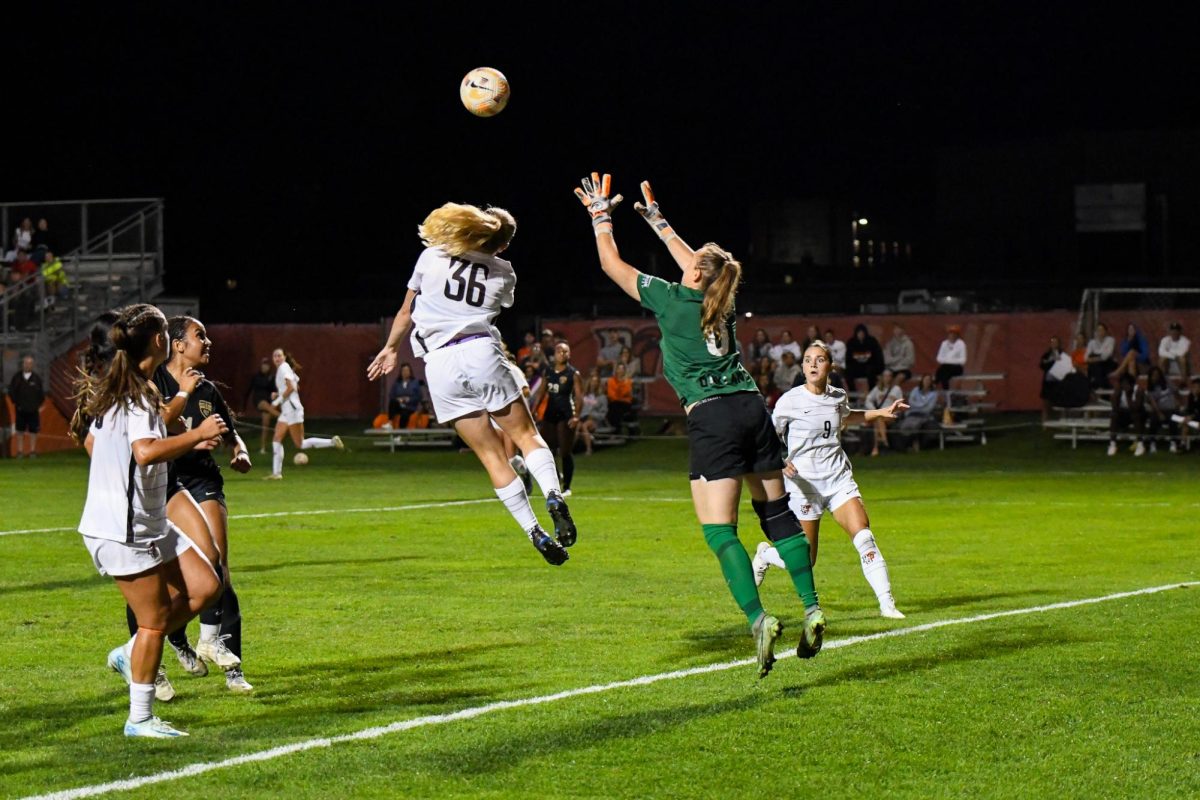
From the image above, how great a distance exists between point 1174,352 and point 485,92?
2522 centimetres

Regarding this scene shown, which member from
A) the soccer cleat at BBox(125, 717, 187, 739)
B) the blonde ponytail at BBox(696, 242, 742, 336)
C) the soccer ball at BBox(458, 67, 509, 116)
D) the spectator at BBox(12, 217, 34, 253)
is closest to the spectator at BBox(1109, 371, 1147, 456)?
the soccer ball at BBox(458, 67, 509, 116)

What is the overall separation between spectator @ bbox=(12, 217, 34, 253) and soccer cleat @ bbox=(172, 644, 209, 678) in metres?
32.7

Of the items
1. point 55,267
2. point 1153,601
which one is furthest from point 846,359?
point 1153,601

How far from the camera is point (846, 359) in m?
36.2

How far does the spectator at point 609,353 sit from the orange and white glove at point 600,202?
1107 inches

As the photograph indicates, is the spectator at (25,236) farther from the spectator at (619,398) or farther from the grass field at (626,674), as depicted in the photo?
the grass field at (626,674)

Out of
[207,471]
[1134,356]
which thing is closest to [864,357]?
[1134,356]

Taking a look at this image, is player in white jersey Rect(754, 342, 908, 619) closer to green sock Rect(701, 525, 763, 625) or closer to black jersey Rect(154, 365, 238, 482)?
green sock Rect(701, 525, 763, 625)

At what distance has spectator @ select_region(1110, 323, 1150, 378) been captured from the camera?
31906 mm

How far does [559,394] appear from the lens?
24.4 metres

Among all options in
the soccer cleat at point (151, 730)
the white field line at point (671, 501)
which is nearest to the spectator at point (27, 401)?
the white field line at point (671, 501)

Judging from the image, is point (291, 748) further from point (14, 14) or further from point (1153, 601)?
point (14, 14)

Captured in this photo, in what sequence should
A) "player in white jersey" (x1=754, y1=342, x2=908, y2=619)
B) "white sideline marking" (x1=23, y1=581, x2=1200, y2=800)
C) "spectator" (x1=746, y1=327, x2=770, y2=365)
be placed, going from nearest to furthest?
"white sideline marking" (x1=23, y1=581, x2=1200, y2=800) < "player in white jersey" (x1=754, y1=342, x2=908, y2=619) < "spectator" (x1=746, y1=327, x2=770, y2=365)

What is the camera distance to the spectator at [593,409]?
3538cm
